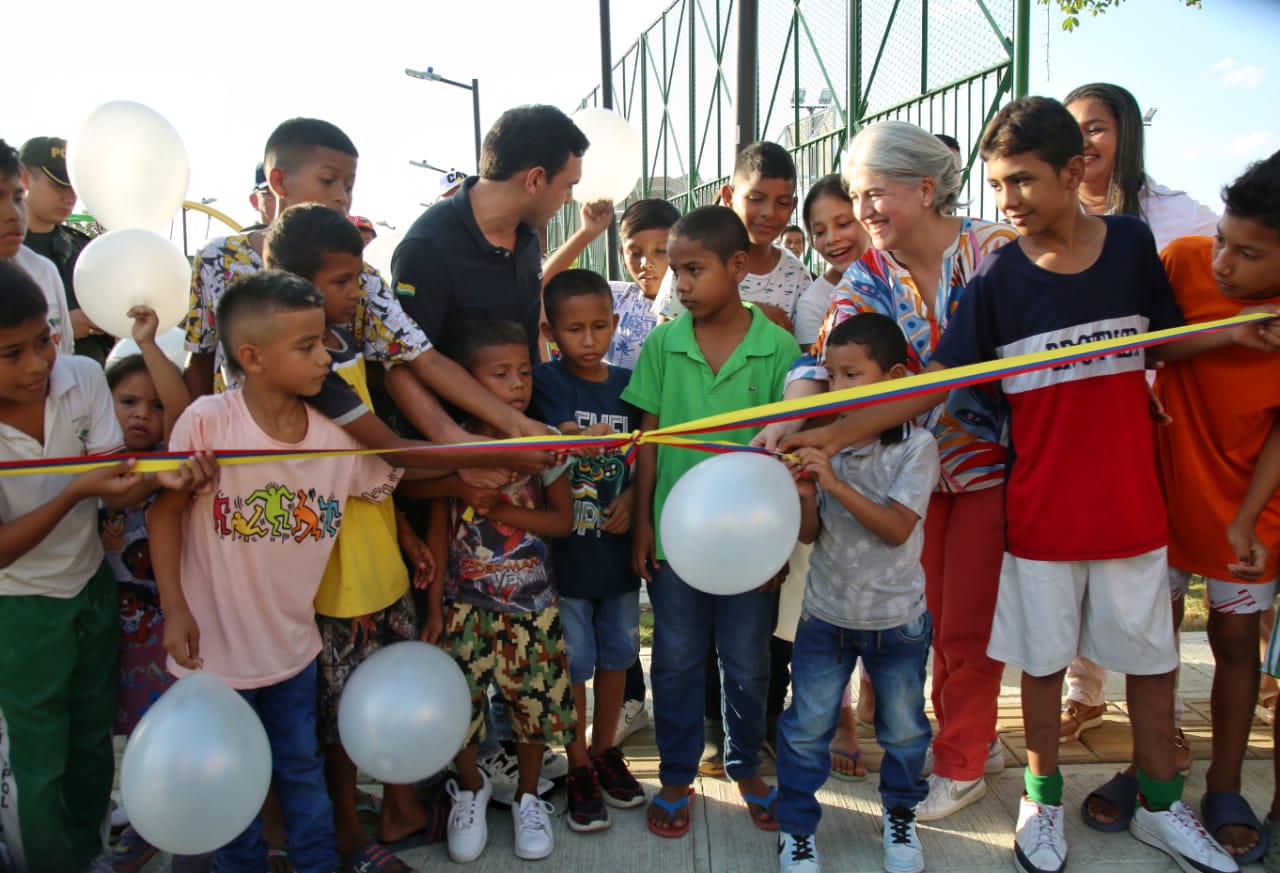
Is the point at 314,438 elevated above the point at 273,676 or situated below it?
above

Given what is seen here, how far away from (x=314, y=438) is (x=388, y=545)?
1.31 feet

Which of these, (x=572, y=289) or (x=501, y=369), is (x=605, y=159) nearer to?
(x=572, y=289)

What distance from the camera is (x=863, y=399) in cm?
230

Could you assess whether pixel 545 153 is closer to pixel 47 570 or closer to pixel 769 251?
pixel 769 251

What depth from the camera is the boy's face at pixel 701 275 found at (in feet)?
9.45

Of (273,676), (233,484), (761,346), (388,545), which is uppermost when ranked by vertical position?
(761,346)

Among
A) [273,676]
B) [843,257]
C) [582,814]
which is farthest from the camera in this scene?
[843,257]

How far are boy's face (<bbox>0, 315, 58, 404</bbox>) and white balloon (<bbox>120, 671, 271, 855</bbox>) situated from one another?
87cm

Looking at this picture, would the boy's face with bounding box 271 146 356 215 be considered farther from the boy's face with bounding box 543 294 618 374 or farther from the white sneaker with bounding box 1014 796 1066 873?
the white sneaker with bounding box 1014 796 1066 873

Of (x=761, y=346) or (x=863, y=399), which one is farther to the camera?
(x=761, y=346)

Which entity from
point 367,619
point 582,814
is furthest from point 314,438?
point 582,814

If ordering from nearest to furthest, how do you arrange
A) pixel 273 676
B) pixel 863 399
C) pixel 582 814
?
pixel 863 399 → pixel 273 676 → pixel 582 814

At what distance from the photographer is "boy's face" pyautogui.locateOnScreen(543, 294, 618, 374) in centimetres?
304

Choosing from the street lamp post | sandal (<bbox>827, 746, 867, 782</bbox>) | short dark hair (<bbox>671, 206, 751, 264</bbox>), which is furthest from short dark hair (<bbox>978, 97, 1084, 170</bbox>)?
the street lamp post
